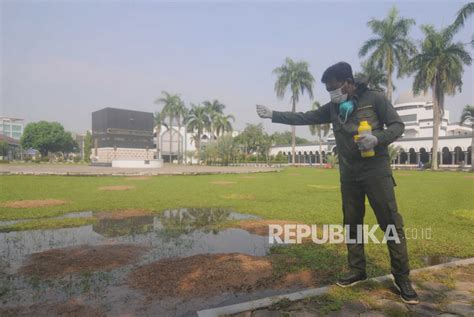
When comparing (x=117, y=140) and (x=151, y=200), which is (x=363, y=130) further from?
(x=117, y=140)

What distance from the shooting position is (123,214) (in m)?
8.27

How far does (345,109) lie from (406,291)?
5.87 feet

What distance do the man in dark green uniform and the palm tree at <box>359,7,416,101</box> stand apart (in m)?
33.8

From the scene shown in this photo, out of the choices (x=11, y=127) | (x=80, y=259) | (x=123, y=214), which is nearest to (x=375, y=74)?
(x=123, y=214)

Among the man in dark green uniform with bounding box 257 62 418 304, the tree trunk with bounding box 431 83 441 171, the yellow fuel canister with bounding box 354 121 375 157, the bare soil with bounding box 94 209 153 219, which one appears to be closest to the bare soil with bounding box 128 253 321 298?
the man in dark green uniform with bounding box 257 62 418 304

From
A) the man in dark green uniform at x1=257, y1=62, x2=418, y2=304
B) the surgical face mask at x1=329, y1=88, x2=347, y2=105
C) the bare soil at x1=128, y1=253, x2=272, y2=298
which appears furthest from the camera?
the bare soil at x1=128, y1=253, x2=272, y2=298

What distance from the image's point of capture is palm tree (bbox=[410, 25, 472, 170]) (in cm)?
3138

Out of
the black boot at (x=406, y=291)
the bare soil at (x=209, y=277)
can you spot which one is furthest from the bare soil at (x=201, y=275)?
the black boot at (x=406, y=291)

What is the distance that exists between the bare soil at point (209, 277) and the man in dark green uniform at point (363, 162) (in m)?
0.78

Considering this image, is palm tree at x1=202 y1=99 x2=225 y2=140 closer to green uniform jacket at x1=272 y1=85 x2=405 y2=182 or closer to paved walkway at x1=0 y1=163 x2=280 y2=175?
→ paved walkway at x1=0 y1=163 x2=280 y2=175

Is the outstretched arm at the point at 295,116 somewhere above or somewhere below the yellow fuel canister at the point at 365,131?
above

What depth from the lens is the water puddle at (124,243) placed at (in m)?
3.13

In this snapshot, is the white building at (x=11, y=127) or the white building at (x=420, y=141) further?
the white building at (x=11, y=127)

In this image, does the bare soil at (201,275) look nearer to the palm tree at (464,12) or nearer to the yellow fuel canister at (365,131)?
the yellow fuel canister at (365,131)
